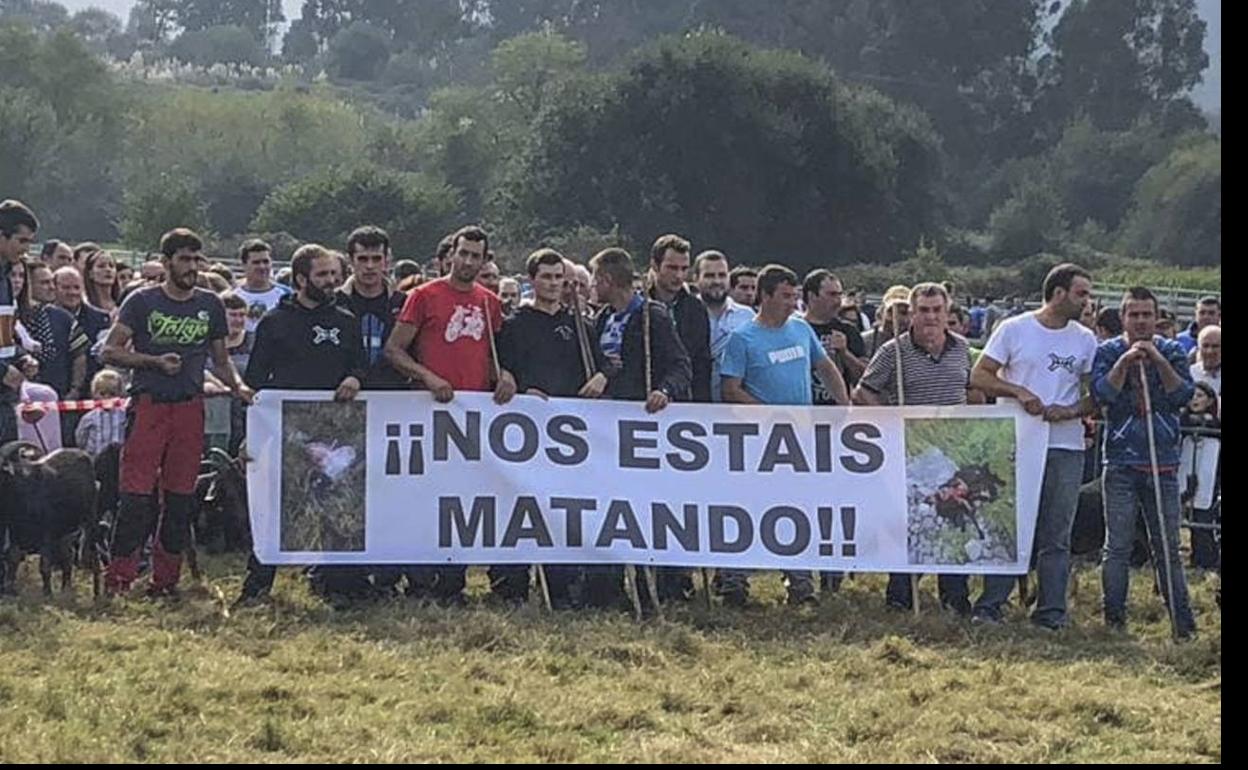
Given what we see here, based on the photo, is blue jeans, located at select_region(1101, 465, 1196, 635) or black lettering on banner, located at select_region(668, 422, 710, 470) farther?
black lettering on banner, located at select_region(668, 422, 710, 470)

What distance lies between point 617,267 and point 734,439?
113cm

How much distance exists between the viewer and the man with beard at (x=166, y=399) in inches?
381

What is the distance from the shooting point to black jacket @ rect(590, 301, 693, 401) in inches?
394

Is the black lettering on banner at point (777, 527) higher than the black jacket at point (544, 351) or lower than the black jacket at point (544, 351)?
lower

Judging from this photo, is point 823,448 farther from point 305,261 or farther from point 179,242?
point 179,242

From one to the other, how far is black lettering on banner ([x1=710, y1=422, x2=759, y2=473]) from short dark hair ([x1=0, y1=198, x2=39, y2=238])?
12.6 ft

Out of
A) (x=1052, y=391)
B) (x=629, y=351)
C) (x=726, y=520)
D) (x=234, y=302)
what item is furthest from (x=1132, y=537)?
(x=234, y=302)

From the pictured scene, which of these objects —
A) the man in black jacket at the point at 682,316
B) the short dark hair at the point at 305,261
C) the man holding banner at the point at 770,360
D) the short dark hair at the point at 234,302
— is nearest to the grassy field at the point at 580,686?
the man in black jacket at the point at 682,316

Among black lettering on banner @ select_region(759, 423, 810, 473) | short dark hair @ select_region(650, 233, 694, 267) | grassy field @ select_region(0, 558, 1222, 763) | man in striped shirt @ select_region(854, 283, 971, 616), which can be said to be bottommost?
grassy field @ select_region(0, 558, 1222, 763)

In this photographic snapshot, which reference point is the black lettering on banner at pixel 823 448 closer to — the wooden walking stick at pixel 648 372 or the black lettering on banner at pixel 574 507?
the wooden walking stick at pixel 648 372

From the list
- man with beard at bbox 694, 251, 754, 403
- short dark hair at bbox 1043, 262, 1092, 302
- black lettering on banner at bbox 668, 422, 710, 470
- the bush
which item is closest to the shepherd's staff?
black lettering on banner at bbox 668, 422, 710, 470

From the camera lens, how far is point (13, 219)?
9.88 m

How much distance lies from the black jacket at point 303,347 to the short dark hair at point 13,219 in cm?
135

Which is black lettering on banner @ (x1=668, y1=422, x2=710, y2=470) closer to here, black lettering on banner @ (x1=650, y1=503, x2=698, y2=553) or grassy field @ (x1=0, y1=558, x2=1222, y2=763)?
black lettering on banner @ (x1=650, y1=503, x2=698, y2=553)
